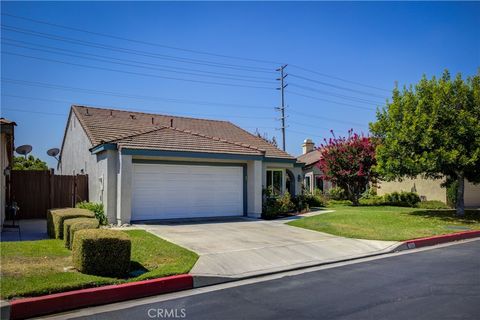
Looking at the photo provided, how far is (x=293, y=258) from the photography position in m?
10.1

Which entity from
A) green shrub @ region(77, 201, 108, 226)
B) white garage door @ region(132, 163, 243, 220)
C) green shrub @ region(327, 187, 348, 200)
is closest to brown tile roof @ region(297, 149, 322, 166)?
green shrub @ region(327, 187, 348, 200)

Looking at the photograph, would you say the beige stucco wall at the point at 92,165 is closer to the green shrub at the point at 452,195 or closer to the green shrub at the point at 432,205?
A: the green shrub at the point at 432,205

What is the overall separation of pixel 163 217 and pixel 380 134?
1080 cm

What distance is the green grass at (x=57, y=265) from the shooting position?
22.2 feet

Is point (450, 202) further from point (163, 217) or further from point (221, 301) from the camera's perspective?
point (221, 301)

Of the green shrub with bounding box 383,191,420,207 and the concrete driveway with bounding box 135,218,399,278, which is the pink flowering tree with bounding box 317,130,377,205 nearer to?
the green shrub with bounding box 383,191,420,207

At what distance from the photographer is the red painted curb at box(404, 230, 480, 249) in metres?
12.5

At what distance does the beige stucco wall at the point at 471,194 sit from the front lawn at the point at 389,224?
9577mm

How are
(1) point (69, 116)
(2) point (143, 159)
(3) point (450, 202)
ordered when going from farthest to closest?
(3) point (450, 202)
(1) point (69, 116)
(2) point (143, 159)

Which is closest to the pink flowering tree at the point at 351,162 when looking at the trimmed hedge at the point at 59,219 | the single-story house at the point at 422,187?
the single-story house at the point at 422,187

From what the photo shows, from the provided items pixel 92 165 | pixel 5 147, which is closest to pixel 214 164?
pixel 92 165

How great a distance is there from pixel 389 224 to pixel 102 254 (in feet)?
38.6

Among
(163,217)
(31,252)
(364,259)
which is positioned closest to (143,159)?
(163,217)

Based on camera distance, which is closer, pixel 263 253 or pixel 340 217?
pixel 263 253
